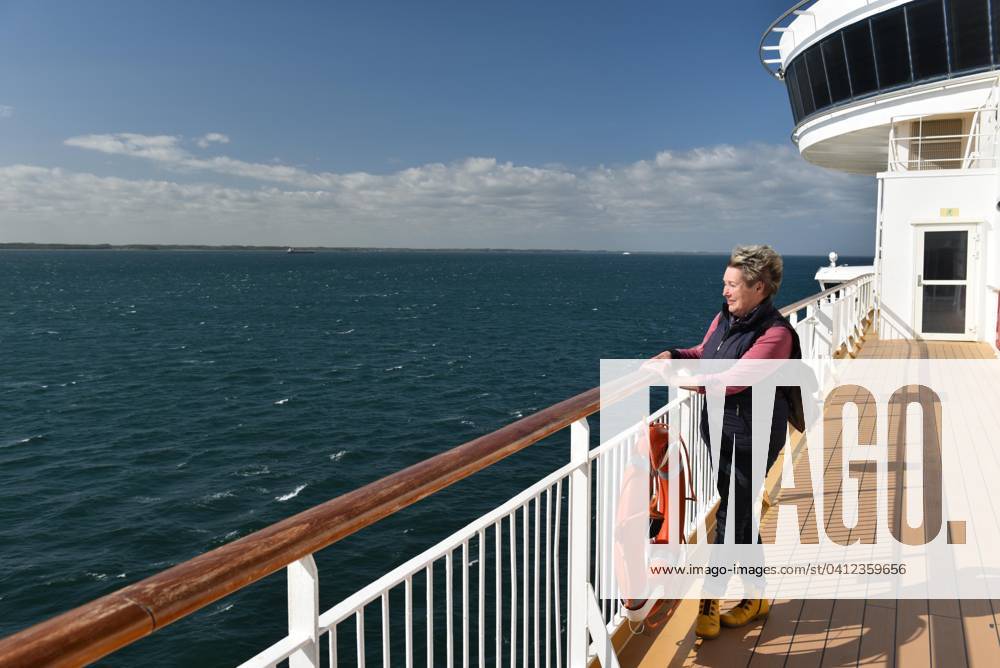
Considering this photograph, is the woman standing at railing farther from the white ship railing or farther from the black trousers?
the white ship railing

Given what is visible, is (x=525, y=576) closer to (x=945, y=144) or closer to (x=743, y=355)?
(x=743, y=355)

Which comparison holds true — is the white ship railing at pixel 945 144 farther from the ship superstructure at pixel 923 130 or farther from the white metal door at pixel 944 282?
the white metal door at pixel 944 282

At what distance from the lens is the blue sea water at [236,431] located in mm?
11172

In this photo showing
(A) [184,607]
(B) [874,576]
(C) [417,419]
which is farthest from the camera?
(C) [417,419]

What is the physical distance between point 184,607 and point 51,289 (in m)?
94.4

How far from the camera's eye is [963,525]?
4246 mm

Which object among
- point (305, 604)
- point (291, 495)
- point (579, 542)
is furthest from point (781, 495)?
point (291, 495)

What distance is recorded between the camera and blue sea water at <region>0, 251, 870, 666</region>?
36.7 feet

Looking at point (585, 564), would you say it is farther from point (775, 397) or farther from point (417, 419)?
point (417, 419)

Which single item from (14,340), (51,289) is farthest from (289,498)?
(51,289)

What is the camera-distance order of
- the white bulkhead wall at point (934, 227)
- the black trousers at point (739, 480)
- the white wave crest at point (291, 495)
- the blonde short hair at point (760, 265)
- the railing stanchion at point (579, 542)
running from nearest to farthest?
the railing stanchion at point (579, 542), the blonde short hair at point (760, 265), the black trousers at point (739, 480), the white bulkhead wall at point (934, 227), the white wave crest at point (291, 495)

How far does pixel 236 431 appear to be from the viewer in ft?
62.5

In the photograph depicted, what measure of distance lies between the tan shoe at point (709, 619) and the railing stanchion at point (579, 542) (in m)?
0.62

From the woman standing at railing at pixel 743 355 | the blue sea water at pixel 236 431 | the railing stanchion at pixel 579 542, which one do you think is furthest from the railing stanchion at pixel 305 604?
the blue sea water at pixel 236 431
